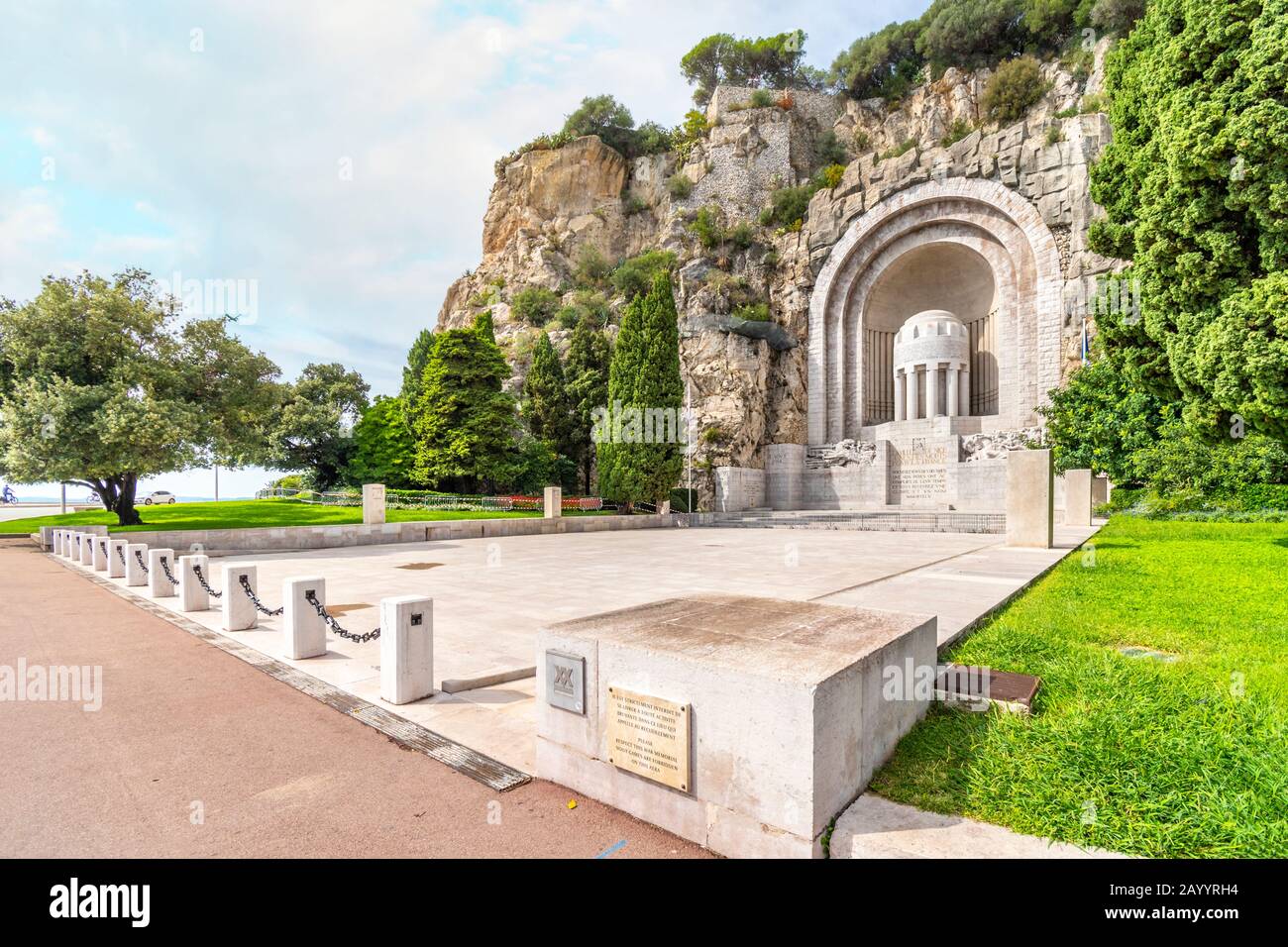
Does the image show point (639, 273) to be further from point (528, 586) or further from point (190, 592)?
point (190, 592)

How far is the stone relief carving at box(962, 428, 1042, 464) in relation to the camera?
98.3 feet

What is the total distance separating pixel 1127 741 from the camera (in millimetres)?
3170

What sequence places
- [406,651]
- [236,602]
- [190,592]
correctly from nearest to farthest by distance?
[406,651], [236,602], [190,592]

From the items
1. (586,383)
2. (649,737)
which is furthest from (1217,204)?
(586,383)

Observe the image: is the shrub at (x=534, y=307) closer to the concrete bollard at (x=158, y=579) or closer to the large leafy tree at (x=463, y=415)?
the large leafy tree at (x=463, y=415)

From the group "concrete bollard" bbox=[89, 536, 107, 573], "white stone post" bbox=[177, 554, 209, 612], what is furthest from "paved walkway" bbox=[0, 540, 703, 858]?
"concrete bollard" bbox=[89, 536, 107, 573]

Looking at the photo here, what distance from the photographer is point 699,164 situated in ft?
151

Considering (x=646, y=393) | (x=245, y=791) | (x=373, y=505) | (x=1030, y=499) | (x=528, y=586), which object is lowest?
(x=528, y=586)

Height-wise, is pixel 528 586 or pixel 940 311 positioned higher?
pixel 940 311

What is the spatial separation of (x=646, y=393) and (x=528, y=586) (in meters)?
19.6

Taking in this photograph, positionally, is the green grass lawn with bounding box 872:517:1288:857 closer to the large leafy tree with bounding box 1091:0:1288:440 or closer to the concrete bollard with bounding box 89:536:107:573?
the large leafy tree with bounding box 1091:0:1288:440

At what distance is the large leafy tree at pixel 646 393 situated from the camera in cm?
2848

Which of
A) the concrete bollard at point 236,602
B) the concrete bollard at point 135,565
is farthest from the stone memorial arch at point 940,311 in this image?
the concrete bollard at point 236,602
